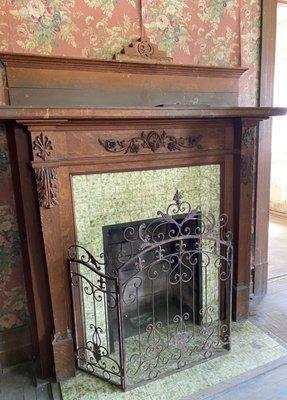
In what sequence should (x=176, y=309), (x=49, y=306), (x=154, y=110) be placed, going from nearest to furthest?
1. (x=154, y=110)
2. (x=49, y=306)
3. (x=176, y=309)

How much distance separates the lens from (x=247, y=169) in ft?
6.91

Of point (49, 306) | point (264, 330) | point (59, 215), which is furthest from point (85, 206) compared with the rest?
point (264, 330)

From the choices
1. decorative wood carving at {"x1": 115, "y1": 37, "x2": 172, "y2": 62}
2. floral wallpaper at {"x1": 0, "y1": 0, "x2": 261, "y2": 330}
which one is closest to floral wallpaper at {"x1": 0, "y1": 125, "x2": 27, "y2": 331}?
floral wallpaper at {"x1": 0, "y1": 0, "x2": 261, "y2": 330}

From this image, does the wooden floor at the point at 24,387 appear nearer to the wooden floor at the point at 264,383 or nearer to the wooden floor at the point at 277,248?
the wooden floor at the point at 264,383

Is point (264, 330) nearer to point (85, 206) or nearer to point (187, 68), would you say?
point (85, 206)

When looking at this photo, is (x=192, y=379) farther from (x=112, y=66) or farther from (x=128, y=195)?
(x=112, y=66)

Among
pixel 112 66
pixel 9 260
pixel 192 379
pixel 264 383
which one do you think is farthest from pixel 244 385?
pixel 112 66

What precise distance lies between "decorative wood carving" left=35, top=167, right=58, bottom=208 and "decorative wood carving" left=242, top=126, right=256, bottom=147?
49.0 inches

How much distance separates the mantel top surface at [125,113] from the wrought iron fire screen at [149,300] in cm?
48

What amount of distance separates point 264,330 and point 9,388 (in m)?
1.72

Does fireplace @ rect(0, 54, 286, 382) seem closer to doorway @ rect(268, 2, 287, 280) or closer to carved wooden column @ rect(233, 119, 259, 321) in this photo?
carved wooden column @ rect(233, 119, 259, 321)

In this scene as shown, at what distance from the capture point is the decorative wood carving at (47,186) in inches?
62.1

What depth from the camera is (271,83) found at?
232 cm

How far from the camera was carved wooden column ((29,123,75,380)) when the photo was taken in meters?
1.56
